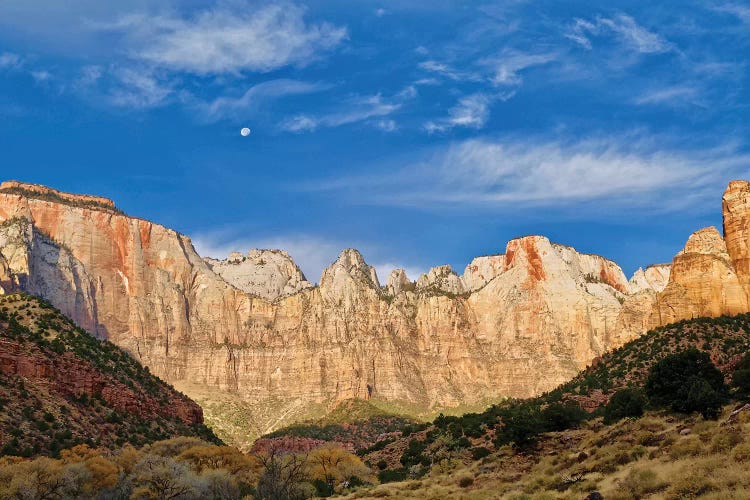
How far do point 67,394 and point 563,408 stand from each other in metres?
42.7

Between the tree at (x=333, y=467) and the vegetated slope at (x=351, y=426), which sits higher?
the vegetated slope at (x=351, y=426)

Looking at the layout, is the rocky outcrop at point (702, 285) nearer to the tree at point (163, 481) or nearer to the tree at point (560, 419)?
the tree at point (560, 419)

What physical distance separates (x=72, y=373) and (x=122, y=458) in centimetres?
1686

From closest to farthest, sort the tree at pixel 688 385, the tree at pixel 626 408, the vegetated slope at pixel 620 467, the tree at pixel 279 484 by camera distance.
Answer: the vegetated slope at pixel 620 467
the tree at pixel 688 385
the tree at pixel 279 484
the tree at pixel 626 408

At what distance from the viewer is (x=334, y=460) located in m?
77.9

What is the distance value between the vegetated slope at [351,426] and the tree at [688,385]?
7639cm

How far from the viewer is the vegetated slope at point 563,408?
6819 centimetres

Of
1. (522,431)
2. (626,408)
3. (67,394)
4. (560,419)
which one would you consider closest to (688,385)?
(626,408)

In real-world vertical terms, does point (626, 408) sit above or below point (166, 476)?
above

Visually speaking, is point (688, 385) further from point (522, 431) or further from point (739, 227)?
point (739, 227)

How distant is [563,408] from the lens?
229ft

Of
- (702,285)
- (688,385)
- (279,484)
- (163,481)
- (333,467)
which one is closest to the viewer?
(688,385)

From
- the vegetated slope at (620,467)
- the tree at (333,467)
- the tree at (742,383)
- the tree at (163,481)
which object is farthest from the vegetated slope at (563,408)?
the tree at (163,481)

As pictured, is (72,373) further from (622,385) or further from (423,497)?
(622,385)
